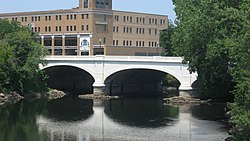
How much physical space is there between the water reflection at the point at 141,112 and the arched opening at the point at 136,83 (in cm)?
683

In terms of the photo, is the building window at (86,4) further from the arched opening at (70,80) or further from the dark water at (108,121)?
the dark water at (108,121)

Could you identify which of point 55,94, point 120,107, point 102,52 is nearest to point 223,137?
point 120,107

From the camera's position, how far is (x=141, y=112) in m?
57.8

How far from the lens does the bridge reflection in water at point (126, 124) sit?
41531 millimetres

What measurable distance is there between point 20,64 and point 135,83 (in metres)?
21.2

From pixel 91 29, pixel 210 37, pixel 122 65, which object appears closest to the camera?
pixel 210 37

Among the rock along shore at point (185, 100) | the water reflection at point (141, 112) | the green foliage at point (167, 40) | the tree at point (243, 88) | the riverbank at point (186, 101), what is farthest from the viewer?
the green foliage at point (167, 40)

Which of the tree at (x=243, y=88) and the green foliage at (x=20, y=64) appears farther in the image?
Result: the green foliage at (x=20, y=64)

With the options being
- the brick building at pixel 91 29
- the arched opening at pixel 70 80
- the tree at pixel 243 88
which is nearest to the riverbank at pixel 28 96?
the arched opening at pixel 70 80

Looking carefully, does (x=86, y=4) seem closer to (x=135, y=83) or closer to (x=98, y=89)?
(x=135, y=83)

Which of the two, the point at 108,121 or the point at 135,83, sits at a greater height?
the point at 135,83

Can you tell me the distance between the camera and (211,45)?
39906 millimetres

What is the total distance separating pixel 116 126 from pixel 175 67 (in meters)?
24.6

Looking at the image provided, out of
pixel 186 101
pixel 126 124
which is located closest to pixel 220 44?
pixel 126 124
